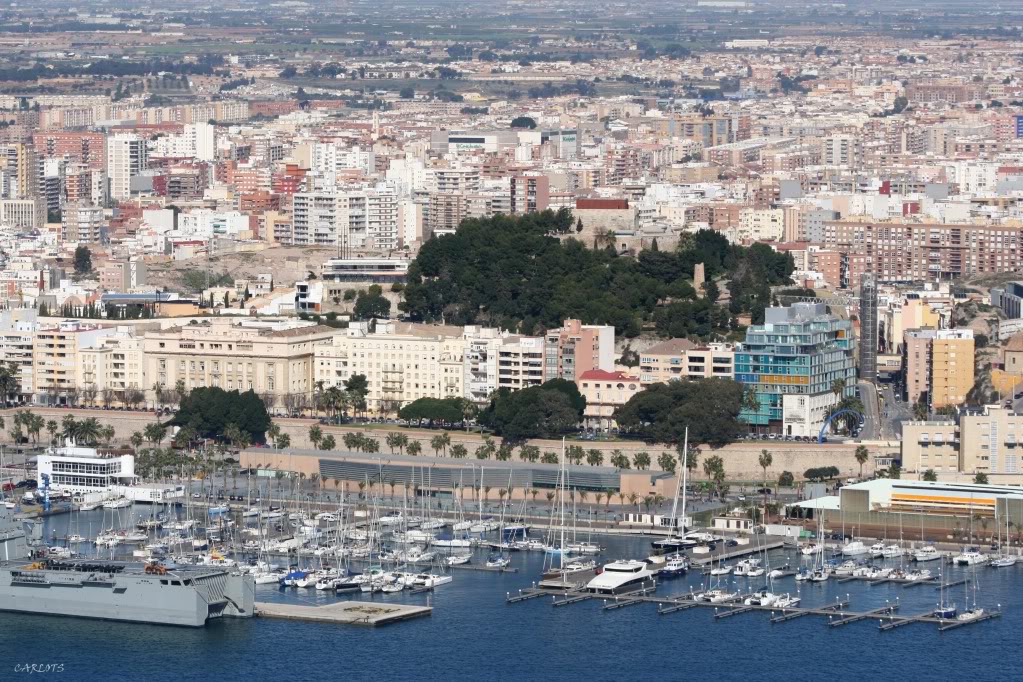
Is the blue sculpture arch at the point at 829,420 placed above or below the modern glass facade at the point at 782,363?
below

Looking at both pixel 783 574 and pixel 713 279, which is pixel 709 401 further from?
pixel 713 279

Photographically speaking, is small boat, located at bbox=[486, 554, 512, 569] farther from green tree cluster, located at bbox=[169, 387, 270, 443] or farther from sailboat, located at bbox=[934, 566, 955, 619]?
green tree cluster, located at bbox=[169, 387, 270, 443]

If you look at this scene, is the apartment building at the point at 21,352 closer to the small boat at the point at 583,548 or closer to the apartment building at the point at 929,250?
the small boat at the point at 583,548

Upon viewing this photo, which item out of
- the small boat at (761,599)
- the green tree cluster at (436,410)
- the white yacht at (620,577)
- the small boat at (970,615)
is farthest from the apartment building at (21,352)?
the small boat at (970,615)

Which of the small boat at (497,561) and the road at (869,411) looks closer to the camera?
the small boat at (497,561)

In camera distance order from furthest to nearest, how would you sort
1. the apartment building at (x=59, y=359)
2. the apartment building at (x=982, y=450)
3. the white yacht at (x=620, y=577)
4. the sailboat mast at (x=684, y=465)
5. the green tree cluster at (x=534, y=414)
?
the apartment building at (x=59, y=359)
the green tree cluster at (x=534, y=414)
the apartment building at (x=982, y=450)
the sailboat mast at (x=684, y=465)
the white yacht at (x=620, y=577)

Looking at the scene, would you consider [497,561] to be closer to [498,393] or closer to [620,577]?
[620,577]
